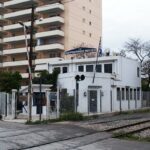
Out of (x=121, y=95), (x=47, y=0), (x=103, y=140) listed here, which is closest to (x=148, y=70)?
(x=121, y=95)

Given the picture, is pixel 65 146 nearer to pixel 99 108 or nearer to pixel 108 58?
pixel 99 108

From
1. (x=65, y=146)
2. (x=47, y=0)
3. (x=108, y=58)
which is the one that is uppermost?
(x=47, y=0)

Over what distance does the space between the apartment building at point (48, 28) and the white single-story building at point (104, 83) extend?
76.0 feet

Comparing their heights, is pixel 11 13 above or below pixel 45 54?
above

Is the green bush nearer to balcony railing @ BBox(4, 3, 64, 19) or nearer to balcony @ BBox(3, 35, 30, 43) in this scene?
balcony railing @ BBox(4, 3, 64, 19)

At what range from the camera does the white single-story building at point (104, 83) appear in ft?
136

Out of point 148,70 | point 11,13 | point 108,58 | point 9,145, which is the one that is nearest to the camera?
point 9,145

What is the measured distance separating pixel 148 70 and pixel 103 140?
4975 centimetres

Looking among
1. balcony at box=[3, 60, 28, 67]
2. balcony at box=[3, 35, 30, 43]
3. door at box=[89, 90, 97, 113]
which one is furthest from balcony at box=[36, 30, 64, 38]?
door at box=[89, 90, 97, 113]

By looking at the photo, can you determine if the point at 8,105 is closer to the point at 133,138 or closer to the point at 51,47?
the point at 133,138

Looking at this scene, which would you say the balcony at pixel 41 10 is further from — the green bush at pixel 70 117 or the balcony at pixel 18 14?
the green bush at pixel 70 117

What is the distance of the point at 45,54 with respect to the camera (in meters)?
77.8

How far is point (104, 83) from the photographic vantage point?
43.5 meters

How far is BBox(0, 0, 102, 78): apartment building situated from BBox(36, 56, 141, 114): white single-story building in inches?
912
